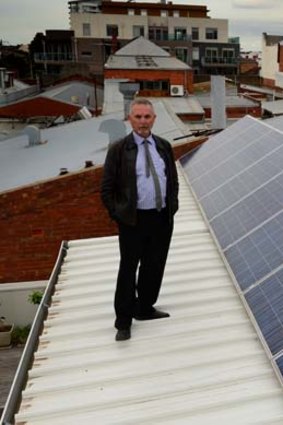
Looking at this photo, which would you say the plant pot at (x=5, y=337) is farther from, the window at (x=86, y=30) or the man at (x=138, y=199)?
the window at (x=86, y=30)

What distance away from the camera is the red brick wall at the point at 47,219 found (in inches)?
340

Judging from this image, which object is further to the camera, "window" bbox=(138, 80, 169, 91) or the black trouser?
"window" bbox=(138, 80, 169, 91)

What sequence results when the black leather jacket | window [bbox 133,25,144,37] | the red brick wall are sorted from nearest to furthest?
the black leather jacket, the red brick wall, window [bbox 133,25,144,37]

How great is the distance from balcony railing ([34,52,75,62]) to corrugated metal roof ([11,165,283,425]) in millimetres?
62036

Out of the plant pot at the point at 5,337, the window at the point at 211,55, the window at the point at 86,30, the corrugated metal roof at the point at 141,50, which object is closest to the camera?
the plant pot at the point at 5,337

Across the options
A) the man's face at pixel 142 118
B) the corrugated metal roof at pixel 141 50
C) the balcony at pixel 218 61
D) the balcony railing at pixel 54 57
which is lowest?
the man's face at pixel 142 118

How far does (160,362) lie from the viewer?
3.71m

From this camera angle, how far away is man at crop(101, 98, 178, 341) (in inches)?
153

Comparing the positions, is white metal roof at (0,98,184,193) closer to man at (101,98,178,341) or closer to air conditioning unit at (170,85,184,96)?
man at (101,98,178,341)

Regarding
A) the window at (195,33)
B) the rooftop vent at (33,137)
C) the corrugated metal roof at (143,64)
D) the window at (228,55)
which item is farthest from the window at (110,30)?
the rooftop vent at (33,137)

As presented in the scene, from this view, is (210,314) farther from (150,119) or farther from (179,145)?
(179,145)

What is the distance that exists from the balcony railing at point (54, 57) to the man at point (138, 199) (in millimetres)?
62742

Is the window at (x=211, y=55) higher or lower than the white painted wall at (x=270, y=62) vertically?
higher

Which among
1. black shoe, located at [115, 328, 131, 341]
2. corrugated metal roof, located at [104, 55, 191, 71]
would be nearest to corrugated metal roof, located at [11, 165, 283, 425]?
black shoe, located at [115, 328, 131, 341]
